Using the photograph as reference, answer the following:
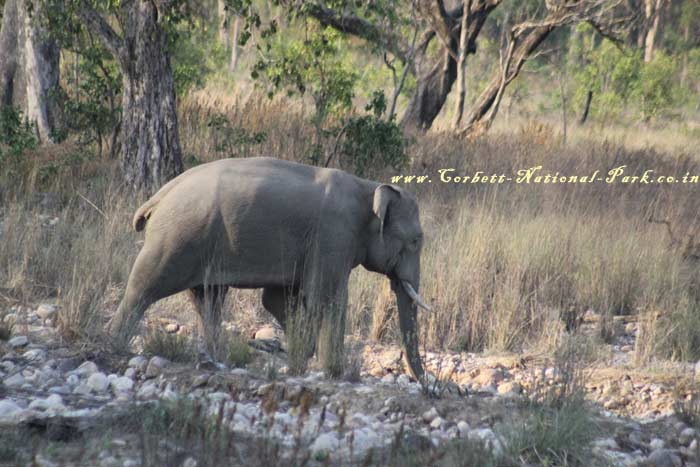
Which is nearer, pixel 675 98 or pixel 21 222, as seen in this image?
pixel 21 222

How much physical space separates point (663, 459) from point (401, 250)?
2.57 meters

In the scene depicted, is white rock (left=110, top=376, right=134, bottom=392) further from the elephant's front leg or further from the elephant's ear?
the elephant's ear

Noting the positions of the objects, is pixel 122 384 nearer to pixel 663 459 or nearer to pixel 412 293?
pixel 412 293

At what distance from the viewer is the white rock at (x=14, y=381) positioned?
16.3 feet

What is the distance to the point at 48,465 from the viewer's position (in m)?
3.70

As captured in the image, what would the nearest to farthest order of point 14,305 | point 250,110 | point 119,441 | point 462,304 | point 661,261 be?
point 119,441
point 14,305
point 462,304
point 661,261
point 250,110

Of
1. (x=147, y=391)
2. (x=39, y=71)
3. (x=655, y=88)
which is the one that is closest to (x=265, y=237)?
(x=147, y=391)

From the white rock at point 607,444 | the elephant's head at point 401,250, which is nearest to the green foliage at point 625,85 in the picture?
the elephant's head at point 401,250

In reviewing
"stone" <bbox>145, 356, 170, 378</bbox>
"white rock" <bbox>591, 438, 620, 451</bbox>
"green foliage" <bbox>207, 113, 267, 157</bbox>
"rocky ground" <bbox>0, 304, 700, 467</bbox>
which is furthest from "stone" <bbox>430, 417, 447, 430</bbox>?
"green foliage" <bbox>207, 113, 267, 157</bbox>

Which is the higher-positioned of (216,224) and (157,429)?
(216,224)

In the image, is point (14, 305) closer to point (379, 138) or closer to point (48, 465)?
point (48, 465)

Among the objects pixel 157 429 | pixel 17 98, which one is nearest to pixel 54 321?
pixel 157 429

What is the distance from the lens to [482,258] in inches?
348

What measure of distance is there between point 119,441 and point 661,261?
682 centimetres
